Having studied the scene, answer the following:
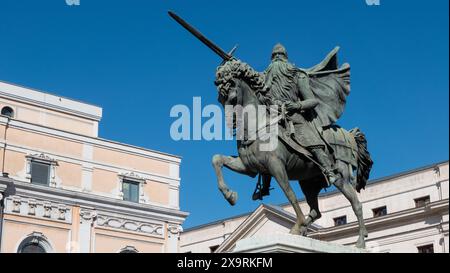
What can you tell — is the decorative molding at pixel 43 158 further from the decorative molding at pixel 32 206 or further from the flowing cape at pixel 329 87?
the flowing cape at pixel 329 87

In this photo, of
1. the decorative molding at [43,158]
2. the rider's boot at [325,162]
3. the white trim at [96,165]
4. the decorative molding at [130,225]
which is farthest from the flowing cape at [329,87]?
the decorative molding at [130,225]

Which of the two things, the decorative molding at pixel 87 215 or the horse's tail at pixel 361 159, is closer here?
the horse's tail at pixel 361 159

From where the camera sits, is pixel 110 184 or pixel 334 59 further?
pixel 110 184

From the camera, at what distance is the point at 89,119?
160 ft

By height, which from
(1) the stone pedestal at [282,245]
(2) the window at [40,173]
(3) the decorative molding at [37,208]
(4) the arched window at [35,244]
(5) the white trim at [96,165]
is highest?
(5) the white trim at [96,165]

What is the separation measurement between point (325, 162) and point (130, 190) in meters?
36.9

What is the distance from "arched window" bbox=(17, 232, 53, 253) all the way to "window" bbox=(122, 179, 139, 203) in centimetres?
573

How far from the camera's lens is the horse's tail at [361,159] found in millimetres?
12436

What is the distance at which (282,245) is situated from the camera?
1013cm

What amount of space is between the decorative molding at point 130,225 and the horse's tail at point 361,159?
34.3m

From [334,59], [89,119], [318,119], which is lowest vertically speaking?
[318,119]
